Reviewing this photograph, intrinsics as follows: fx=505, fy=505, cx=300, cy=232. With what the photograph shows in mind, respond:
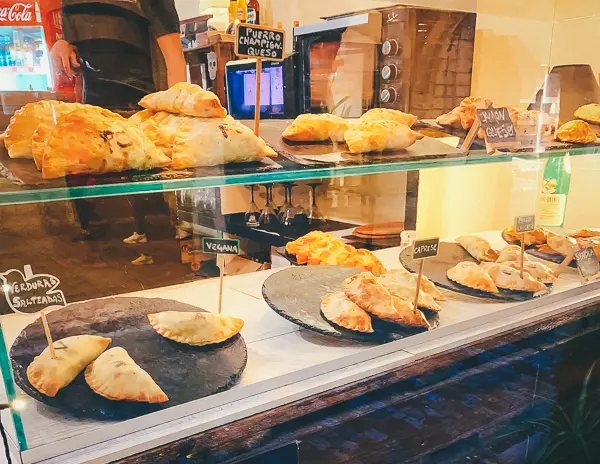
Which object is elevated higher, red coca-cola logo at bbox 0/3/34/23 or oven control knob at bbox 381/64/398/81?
red coca-cola logo at bbox 0/3/34/23

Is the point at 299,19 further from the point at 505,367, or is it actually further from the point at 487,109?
the point at 505,367

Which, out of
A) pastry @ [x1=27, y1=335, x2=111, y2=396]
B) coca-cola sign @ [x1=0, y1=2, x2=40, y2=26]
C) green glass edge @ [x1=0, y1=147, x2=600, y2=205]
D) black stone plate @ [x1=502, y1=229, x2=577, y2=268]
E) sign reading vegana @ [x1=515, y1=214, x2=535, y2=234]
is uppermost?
coca-cola sign @ [x1=0, y1=2, x2=40, y2=26]

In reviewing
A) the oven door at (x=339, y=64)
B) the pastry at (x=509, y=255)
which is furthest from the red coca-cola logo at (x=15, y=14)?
the pastry at (x=509, y=255)

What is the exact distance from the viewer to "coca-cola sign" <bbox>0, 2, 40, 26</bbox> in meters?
0.95

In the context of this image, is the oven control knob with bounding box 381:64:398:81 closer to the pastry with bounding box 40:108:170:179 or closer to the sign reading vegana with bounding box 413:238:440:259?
the sign reading vegana with bounding box 413:238:440:259

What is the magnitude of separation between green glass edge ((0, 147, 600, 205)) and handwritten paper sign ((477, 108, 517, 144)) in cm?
6

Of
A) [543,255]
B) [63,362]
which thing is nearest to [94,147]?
[63,362]

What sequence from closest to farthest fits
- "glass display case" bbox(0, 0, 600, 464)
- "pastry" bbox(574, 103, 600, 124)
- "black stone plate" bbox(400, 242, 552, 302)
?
1. "glass display case" bbox(0, 0, 600, 464)
2. "black stone plate" bbox(400, 242, 552, 302)
3. "pastry" bbox(574, 103, 600, 124)

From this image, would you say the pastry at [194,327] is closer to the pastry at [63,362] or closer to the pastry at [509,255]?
the pastry at [63,362]

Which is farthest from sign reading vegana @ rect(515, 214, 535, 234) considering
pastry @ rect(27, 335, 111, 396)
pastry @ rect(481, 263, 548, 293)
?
pastry @ rect(27, 335, 111, 396)

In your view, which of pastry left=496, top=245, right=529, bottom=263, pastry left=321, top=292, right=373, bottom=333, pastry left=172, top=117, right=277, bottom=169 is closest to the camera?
pastry left=172, top=117, right=277, bottom=169

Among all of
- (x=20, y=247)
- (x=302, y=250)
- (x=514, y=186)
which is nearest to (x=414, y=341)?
(x=302, y=250)

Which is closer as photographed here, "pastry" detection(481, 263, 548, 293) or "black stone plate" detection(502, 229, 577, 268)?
"pastry" detection(481, 263, 548, 293)

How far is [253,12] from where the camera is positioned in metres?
1.23
